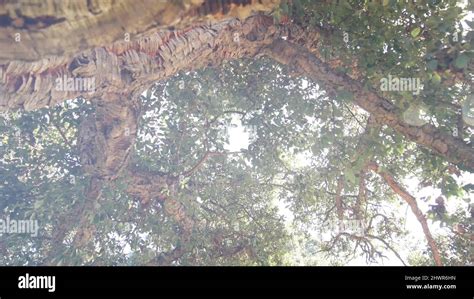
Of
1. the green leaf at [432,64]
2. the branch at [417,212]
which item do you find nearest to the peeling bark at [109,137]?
the green leaf at [432,64]

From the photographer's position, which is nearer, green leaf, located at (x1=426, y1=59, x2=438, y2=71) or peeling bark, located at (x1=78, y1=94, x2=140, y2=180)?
green leaf, located at (x1=426, y1=59, x2=438, y2=71)

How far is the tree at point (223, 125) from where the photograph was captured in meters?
3.80

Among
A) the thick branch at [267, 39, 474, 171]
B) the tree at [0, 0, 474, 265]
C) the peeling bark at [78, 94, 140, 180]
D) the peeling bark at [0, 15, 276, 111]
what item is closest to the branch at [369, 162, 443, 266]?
the tree at [0, 0, 474, 265]

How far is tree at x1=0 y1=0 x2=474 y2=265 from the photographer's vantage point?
3803 mm

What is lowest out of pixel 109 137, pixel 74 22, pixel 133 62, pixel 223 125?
pixel 74 22

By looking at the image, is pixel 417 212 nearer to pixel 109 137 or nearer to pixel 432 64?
pixel 432 64

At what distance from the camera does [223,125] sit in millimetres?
8086

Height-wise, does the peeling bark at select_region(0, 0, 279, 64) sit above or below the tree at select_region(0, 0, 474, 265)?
below

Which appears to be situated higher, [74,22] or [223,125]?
[223,125]

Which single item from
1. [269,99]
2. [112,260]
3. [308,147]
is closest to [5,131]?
[112,260]

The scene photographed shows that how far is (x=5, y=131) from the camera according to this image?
693 cm

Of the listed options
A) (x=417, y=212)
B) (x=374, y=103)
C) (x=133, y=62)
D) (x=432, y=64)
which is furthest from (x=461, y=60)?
(x=133, y=62)

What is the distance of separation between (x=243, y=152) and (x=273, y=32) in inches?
102

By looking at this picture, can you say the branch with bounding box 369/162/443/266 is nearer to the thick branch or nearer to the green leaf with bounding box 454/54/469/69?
the thick branch
